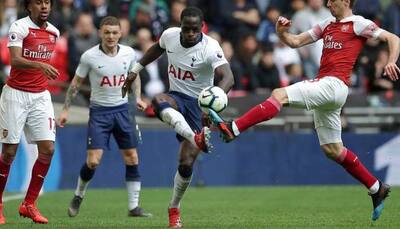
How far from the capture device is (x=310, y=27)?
24.4m

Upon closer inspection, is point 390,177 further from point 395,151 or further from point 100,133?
point 100,133

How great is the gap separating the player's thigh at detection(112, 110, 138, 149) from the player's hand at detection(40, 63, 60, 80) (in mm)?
2576

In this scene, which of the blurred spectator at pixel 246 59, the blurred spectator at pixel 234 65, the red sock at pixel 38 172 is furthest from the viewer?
the blurred spectator at pixel 246 59

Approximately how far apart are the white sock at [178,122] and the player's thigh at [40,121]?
196cm

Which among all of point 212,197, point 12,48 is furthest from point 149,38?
point 12,48

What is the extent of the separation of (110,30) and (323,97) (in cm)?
391

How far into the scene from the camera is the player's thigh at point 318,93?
1226 cm

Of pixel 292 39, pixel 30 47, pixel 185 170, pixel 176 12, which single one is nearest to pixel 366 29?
pixel 292 39

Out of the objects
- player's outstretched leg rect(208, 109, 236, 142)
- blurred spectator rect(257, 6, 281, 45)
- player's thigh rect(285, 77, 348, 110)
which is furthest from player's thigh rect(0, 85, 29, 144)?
blurred spectator rect(257, 6, 281, 45)

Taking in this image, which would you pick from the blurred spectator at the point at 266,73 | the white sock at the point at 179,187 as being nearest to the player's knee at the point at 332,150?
the white sock at the point at 179,187

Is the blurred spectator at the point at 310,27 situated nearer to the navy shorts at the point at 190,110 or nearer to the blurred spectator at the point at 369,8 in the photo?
the blurred spectator at the point at 369,8

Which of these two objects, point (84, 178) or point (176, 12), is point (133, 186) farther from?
point (176, 12)

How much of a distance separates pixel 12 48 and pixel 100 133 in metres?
2.46

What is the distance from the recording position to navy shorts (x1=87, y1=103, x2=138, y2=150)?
15.2 metres
